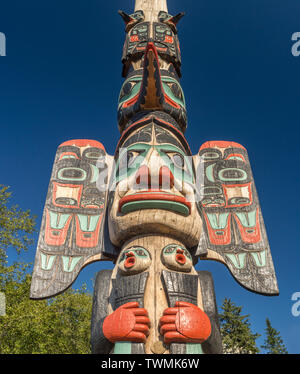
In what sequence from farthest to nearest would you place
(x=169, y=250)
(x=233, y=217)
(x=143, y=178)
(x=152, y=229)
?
(x=233, y=217) → (x=143, y=178) → (x=152, y=229) → (x=169, y=250)

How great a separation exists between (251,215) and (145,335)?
237cm

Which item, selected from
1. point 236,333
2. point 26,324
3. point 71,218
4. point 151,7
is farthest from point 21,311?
point 236,333

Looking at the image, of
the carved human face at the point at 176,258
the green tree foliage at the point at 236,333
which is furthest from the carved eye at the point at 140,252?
the green tree foliage at the point at 236,333

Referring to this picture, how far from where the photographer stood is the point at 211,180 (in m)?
4.99

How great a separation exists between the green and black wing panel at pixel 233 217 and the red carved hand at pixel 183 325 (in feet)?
3.71

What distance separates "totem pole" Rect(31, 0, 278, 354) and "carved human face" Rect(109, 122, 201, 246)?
1cm

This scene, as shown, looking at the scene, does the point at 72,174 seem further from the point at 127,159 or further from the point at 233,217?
the point at 233,217

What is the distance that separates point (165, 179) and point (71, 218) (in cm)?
145

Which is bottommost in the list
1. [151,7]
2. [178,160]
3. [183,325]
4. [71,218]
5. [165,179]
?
[183,325]

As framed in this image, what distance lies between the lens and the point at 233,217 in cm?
458

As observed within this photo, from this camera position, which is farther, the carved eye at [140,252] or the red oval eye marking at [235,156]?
the red oval eye marking at [235,156]

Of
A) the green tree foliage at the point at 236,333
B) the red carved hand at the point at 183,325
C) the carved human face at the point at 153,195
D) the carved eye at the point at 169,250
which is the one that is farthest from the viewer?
the green tree foliage at the point at 236,333

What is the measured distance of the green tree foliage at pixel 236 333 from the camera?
17.8 metres

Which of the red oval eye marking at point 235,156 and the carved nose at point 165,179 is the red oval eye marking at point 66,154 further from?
the red oval eye marking at point 235,156
